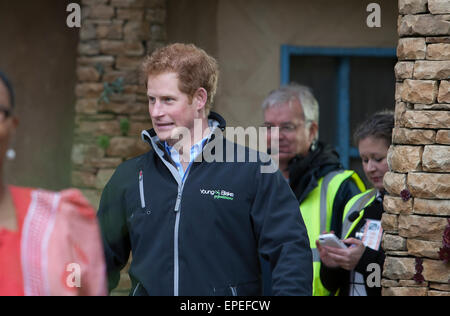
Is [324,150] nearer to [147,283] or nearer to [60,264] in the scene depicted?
[147,283]

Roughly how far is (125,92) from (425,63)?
2.90 metres

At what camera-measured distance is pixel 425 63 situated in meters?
3.92

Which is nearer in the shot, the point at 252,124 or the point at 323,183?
the point at 323,183

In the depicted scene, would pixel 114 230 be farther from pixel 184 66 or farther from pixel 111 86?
pixel 111 86

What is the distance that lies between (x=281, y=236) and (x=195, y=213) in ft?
1.08

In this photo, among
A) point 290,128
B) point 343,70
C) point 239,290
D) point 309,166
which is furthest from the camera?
point 343,70

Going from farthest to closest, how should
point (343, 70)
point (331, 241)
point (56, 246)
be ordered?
point (343, 70) < point (331, 241) < point (56, 246)

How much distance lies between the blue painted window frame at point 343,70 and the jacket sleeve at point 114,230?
3458mm

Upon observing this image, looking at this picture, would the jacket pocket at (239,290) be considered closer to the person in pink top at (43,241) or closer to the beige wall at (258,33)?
the person in pink top at (43,241)

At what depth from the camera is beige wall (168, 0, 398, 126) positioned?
6.45 meters

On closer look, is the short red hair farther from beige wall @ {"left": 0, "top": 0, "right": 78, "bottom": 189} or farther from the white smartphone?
beige wall @ {"left": 0, "top": 0, "right": 78, "bottom": 189}

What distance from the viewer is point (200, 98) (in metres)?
3.15

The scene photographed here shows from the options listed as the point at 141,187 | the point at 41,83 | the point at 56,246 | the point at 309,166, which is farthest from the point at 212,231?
the point at 41,83
